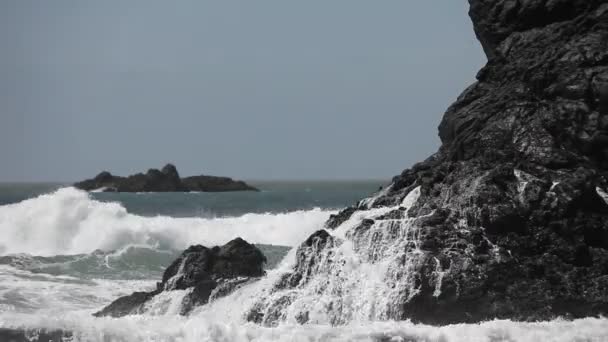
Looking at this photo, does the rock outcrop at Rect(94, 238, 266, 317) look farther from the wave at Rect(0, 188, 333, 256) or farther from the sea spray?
the wave at Rect(0, 188, 333, 256)

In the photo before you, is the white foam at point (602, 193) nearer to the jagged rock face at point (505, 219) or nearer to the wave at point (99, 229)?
the jagged rock face at point (505, 219)

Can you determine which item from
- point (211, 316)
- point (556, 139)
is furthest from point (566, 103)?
point (211, 316)

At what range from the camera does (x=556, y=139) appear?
66.1 feet

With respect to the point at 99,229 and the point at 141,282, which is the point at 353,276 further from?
the point at 99,229

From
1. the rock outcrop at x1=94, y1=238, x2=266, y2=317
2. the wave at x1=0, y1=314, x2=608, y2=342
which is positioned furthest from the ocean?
the rock outcrop at x1=94, y1=238, x2=266, y2=317

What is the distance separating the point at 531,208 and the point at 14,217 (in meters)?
31.0

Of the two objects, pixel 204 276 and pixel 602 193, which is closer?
pixel 602 193

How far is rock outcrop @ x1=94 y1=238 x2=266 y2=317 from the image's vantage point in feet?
66.4

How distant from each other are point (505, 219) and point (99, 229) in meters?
27.2

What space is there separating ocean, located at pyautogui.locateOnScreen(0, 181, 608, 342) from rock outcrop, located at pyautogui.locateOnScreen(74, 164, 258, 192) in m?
88.1

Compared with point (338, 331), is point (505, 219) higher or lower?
higher

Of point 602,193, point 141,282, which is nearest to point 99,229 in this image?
point 141,282

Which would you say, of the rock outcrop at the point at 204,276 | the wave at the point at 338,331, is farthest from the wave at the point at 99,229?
the wave at the point at 338,331

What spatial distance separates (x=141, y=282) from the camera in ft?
92.5
